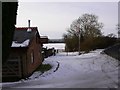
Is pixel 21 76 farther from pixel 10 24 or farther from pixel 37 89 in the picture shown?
pixel 10 24

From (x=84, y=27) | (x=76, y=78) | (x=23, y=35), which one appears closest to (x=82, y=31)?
(x=84, y=27)

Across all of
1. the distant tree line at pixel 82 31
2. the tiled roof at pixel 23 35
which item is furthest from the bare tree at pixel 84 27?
the tiled roof at pixel 23 35

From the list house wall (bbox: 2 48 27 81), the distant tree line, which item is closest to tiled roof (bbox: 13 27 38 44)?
house wall (bbox: 2 48 27 81)

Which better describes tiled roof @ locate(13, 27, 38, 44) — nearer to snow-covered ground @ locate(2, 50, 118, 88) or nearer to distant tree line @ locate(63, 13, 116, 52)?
snow-covered ground @ locate(2, 50, 118, 88)

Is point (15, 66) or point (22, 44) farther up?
point (22, 44)

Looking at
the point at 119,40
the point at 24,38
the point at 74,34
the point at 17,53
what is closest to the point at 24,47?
the point at 17,53

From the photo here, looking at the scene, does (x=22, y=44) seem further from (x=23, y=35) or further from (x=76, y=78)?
(x=76, y=78)

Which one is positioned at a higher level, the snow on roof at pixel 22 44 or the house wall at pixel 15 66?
the snow on roof at pixel 22 44

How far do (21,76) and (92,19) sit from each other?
207ft

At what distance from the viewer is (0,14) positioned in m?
14.3

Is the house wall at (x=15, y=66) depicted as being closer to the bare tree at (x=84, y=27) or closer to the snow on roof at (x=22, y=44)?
the snow on roof at (x=22, y=44)

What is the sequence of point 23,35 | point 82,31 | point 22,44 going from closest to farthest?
point 22,44 < point 23,35 < point 82,31

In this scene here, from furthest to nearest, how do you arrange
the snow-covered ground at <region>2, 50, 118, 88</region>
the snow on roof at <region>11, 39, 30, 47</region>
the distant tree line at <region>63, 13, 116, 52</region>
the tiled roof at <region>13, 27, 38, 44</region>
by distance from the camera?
the distant tree line at <region>63, 13, 116, 52</region>
the tiled roof at <region>13, 27, 38, 44</region>
the snow on roof at <region>11, 39, 30, 47</region>
the snow-covered ground at <region>2, 50, 118, 88</region>

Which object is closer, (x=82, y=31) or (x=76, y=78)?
(x=76, y=78)
